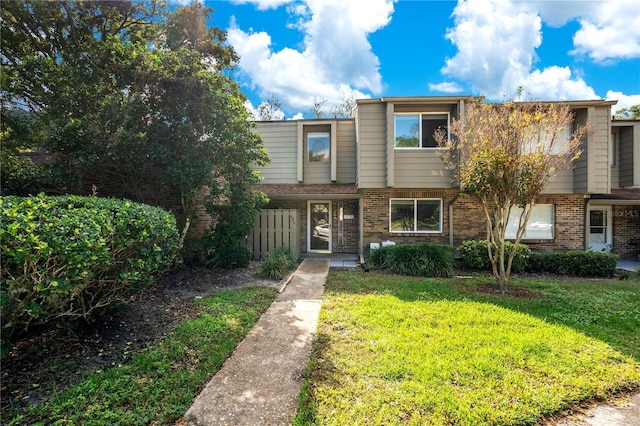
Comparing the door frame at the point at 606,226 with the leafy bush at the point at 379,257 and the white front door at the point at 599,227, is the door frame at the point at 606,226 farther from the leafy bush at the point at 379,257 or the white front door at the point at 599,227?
the leafy bush at the point at 379,257

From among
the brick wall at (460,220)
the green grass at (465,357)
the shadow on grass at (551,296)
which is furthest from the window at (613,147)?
the green grass at (465,357)

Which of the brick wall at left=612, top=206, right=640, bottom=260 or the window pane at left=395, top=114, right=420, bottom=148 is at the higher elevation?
the window pane at left=395, top=114, right=420, bottom=148

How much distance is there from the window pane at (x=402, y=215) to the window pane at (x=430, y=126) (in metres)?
2.27

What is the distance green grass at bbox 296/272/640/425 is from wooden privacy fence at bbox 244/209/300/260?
4.75m

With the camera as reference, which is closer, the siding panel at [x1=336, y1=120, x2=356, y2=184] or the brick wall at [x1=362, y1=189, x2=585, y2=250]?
the brick wall at [x1=362, y1=189, x2=585, y2=250]

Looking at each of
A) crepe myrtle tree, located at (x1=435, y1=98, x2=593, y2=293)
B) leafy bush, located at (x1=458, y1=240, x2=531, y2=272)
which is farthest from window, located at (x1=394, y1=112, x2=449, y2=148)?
leafy bush, located at (x1=458, y1=240, x2=531, y2=272)

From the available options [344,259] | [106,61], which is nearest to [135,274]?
[106,61]

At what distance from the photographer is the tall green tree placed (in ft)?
21.9

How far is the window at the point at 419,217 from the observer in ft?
36.7

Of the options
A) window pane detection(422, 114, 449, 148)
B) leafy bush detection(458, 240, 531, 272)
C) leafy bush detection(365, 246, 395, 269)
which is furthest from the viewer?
window pane detection(422, 114, 449, 148)

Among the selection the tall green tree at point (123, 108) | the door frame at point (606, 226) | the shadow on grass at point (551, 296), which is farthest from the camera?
the door frame at point (606, 226)

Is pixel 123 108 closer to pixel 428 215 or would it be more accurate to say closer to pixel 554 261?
pixel 428 215

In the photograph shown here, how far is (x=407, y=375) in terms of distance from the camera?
3.17m

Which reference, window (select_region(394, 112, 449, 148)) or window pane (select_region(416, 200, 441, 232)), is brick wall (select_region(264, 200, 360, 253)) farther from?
window (select_region(394, 112, 449, 148))
